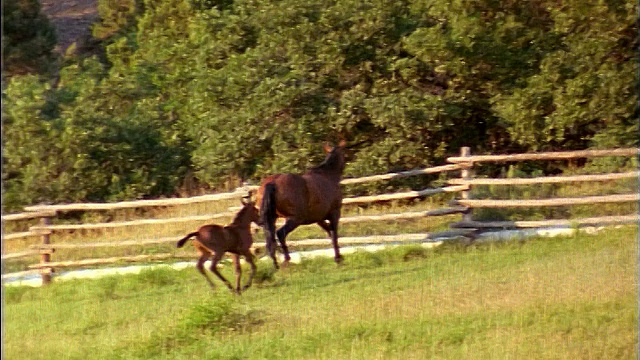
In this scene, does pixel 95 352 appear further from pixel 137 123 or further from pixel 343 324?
pixel 137 123

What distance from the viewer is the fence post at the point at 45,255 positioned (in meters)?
15.7

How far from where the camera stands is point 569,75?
18203 millimetres

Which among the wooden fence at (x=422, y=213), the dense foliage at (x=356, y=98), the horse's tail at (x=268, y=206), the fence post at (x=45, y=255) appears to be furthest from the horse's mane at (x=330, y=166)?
the fence post at (x=45, y=255)

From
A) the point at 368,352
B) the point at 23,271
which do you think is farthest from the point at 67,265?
the point at 368,352

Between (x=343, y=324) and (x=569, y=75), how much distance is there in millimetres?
9801

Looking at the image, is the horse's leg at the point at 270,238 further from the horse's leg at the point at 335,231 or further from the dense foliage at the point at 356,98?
the dense foliage at the point at 356,98

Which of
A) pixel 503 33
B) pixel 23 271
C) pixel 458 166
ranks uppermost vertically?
pixel 503 33

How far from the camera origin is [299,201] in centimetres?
1362

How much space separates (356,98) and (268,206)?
5806 mm

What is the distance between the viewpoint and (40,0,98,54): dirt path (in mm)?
34000

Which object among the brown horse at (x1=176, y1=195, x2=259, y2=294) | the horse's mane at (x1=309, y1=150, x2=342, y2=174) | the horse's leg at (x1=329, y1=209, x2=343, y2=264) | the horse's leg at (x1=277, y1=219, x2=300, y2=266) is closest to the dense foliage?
the horse's mane at (x1=309, y1=150, x2=342, y2=174)

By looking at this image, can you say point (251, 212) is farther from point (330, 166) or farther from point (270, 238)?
point (330, 166)

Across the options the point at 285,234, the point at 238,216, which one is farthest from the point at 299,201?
the point at 238,216

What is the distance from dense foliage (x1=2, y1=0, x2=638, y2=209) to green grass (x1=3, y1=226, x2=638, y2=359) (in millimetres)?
4871
